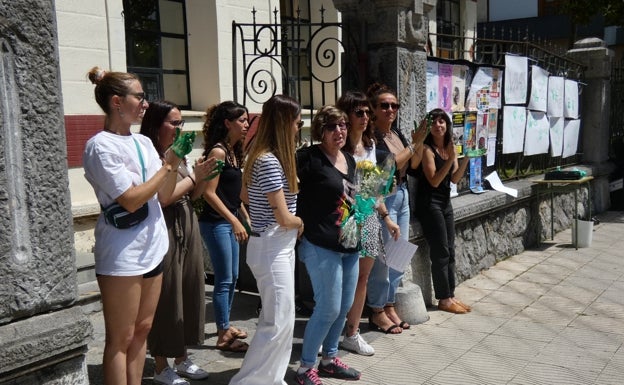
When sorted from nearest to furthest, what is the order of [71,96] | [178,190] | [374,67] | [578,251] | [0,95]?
[0,95] → [178,190] → [374,67] → [71,96] → [578,251]

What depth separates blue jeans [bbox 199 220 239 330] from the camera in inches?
173

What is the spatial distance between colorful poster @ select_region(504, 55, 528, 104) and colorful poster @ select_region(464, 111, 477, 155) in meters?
0.96

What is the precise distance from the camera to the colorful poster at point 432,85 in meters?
5.85

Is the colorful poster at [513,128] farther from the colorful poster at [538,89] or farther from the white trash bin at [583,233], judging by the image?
the white trash bin at [583,233]

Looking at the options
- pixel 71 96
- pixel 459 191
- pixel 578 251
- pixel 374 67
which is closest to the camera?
pixel 374 67

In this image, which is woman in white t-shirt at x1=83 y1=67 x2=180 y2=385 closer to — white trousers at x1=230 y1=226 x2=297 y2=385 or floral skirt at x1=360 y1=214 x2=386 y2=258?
white trousers at x1=230 y1=226 x2=297 y2=385

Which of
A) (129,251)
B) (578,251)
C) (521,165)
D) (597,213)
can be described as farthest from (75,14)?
(597,213)

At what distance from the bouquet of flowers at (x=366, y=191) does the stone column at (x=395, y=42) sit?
44.2 inches

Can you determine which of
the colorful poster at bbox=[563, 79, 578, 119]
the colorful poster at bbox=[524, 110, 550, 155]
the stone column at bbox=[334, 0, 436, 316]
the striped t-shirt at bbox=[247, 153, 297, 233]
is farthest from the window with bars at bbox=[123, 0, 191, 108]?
the colorful poster at bbox=[563, 79, 578, 119]

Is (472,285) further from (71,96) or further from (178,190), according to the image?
(71,96)

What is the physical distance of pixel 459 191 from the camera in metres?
6.93

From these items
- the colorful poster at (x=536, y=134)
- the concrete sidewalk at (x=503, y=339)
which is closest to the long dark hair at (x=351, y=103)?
the concrete sidewalk at (x=503, y=339)

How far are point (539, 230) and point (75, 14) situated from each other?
6195 millimetres

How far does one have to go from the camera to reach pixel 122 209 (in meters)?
2.84
